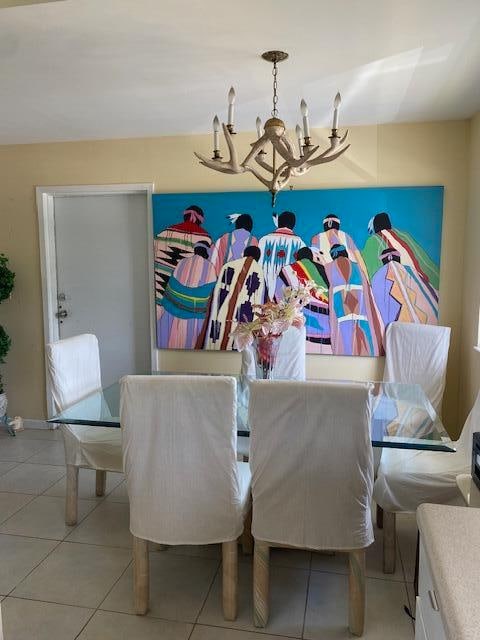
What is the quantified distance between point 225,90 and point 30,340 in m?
2.67

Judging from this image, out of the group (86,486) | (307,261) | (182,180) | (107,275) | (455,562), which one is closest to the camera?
(455,562)

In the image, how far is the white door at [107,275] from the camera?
160 inches

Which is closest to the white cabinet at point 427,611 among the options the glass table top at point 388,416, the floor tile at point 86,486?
the glass table top at point 388,416

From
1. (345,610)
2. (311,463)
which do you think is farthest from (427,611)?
(345,610)

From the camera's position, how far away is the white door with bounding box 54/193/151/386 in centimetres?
407

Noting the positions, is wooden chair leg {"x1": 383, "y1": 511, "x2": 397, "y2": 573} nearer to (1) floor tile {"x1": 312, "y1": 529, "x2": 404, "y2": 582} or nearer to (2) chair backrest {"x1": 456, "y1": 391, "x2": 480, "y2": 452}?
(1) floor tile {"x1": 312, "y1": 529, "x2": 404, "y2": 582}

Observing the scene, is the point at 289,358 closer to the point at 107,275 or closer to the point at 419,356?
the point at 419,356

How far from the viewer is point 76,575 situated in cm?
228

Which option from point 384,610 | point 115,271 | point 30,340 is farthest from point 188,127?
point 384,610

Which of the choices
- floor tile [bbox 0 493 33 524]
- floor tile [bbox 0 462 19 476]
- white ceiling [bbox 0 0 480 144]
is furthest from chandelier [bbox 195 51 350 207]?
floor tile [bbox 0 462 19 476]

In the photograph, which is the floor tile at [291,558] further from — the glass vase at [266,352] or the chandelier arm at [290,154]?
the chandelier arm at [290,154]

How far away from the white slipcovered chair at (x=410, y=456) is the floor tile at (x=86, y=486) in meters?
1.67

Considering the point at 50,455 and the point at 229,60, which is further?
the point at 50,455

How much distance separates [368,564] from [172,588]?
0.92 meters
